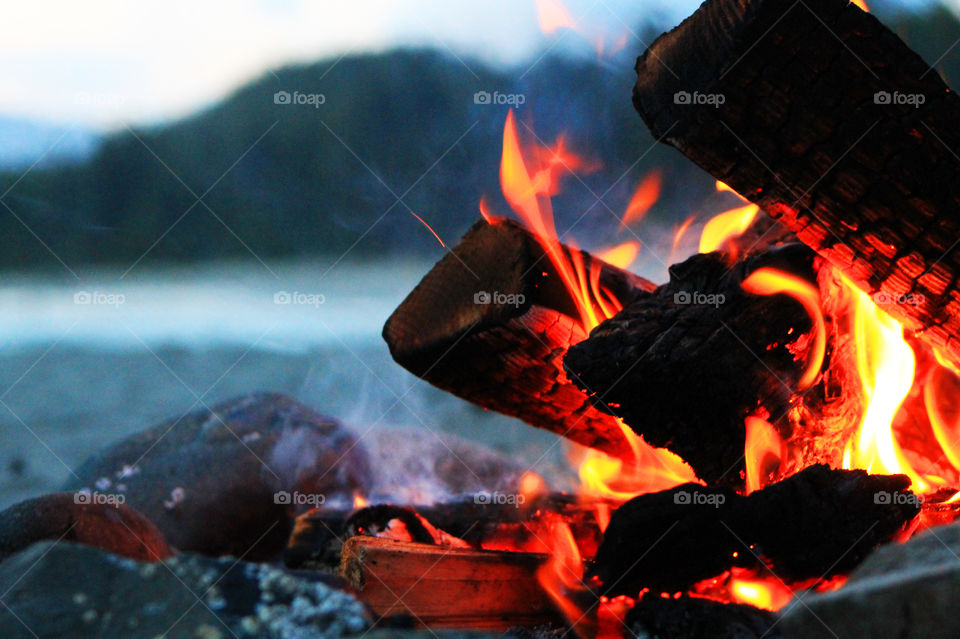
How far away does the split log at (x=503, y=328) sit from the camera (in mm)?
2600

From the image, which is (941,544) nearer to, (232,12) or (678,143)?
(678,143)

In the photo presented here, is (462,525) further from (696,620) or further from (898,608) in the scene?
(898,608)

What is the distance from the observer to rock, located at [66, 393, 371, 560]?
363 centimetres

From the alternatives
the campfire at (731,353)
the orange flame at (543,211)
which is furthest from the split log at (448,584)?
the orange flame at (543,211)

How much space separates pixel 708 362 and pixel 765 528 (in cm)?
48

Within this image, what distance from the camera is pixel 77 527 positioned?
218 centimetres

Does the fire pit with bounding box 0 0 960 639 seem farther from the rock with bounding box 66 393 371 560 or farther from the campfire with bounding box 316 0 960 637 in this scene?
the rock with bounding box 66 393 371 560

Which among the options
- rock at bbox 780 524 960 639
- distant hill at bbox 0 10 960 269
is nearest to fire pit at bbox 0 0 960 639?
rock at bbox 780 524 960 639

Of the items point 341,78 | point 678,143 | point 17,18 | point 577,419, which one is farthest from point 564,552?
point 17,18

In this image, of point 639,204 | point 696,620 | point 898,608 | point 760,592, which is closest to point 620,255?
point 639,204

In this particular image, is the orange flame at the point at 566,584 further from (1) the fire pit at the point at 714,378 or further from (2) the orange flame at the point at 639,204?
(2) the orange flame at the point at 639,204

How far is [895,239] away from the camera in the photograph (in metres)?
2.07

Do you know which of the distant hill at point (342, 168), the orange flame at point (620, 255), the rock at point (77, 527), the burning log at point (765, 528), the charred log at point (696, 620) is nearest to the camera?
the charred log at point (696, 620)

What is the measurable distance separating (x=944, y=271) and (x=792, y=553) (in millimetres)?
823
